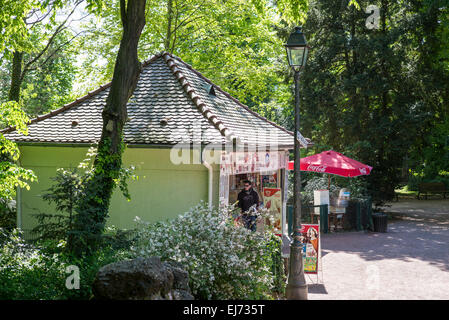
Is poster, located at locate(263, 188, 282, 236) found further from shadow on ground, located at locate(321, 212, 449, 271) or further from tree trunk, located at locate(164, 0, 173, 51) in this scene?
tree trunk, located at locate(164, 0, 173, 51)

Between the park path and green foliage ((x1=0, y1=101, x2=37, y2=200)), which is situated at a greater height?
green foliage ((x1=0, y1=101, x2=37, y2=200))

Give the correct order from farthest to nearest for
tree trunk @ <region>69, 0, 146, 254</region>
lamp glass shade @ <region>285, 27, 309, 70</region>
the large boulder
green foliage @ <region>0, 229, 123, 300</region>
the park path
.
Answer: the park path → lamp glass shade @ <region>285, 27, 309, 70</region> → tree trunk @ <region>69, 0, 146, 254</region> → green foliage @ <region>0, 229, 123, 300</region> → the large boulder

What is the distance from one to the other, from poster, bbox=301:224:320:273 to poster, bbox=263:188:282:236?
1.85 metres

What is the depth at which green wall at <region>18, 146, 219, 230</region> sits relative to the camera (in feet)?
36.8

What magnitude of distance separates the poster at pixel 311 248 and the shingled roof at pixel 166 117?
2.55 m

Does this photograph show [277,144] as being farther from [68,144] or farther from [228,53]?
[228,53]

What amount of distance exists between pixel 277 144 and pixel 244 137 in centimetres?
127

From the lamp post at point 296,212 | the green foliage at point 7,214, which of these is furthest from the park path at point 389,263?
the green foliage at point 7,214

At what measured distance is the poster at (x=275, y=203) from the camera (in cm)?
1245

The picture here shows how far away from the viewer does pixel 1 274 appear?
20.3 feet

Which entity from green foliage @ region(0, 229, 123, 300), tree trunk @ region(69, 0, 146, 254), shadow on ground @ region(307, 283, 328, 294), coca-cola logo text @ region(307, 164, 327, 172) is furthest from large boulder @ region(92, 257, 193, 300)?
coca-cola logo text @ region(307, 164, 327, 172)

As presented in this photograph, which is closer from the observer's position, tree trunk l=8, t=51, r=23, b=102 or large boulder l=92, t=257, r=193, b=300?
large boulder l=92, t=257, r=193, b=300

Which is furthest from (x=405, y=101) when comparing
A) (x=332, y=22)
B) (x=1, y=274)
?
(x=1, y=274)

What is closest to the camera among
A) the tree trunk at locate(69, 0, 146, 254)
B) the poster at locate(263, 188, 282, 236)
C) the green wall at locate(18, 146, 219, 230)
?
the tree trunk at locate(69, 0, 146, 254)
